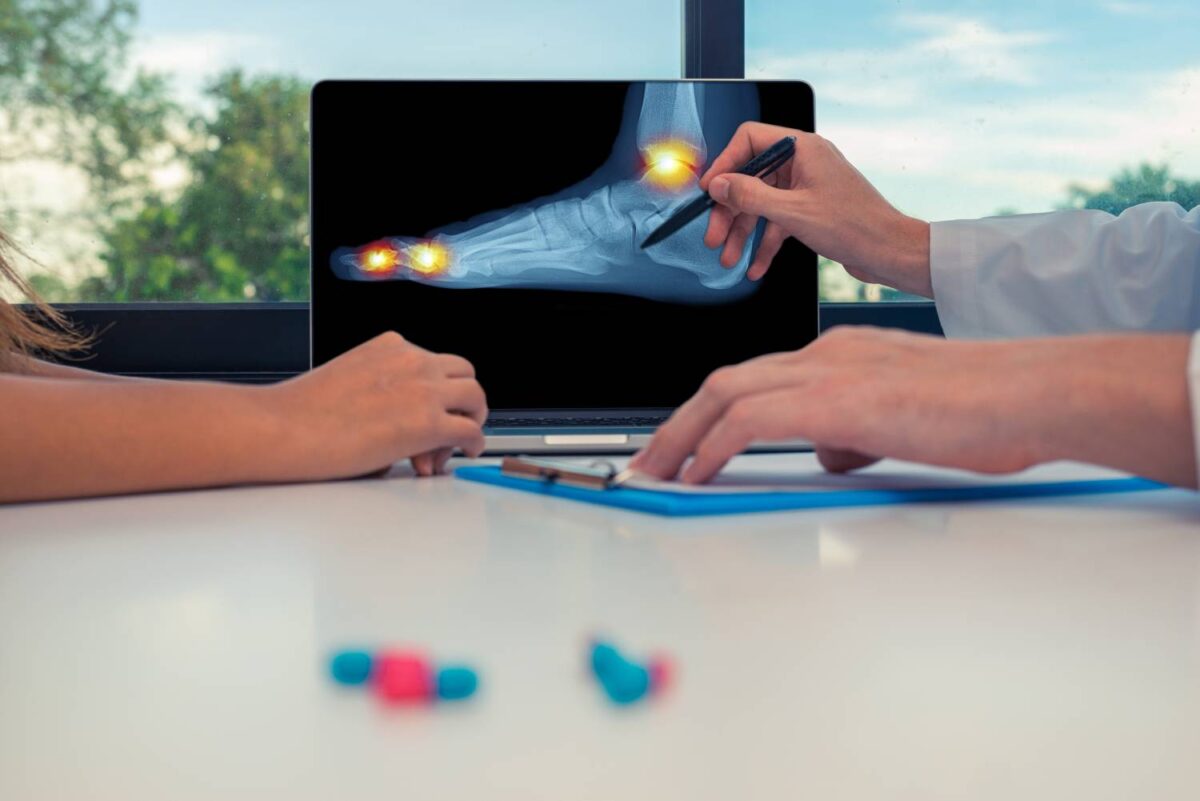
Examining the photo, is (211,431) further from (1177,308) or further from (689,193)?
(1177,308)

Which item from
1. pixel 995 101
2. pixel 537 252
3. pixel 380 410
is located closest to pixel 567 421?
pixel 537 252

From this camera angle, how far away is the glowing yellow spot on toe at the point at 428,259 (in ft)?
4.18

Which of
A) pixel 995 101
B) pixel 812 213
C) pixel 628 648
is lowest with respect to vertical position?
pixel 628 648

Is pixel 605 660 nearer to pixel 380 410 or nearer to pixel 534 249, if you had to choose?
pixel 380 410

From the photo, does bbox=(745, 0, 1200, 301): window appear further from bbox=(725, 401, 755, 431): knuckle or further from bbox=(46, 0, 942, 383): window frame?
bbox=(725, 401, 755, 431): knuckle

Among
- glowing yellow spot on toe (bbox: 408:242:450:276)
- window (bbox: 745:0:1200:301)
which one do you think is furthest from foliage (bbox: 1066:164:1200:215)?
glowing yellow spot on toe (bbox: 408:242:450:276)

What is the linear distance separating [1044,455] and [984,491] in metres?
0.10

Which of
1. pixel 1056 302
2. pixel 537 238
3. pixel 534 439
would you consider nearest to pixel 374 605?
pixel 534 439

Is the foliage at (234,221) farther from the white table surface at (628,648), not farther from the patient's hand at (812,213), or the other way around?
the white table surface at (628,648)

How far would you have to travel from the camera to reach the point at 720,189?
4.07ft

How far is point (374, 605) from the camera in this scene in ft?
1.46

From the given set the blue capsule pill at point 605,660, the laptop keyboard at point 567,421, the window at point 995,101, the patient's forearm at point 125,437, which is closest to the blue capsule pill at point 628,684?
the blue capsule pill at point 605,660

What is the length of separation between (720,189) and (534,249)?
0.66 feet

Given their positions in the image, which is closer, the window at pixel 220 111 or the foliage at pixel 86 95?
the window at pixel 220 111
